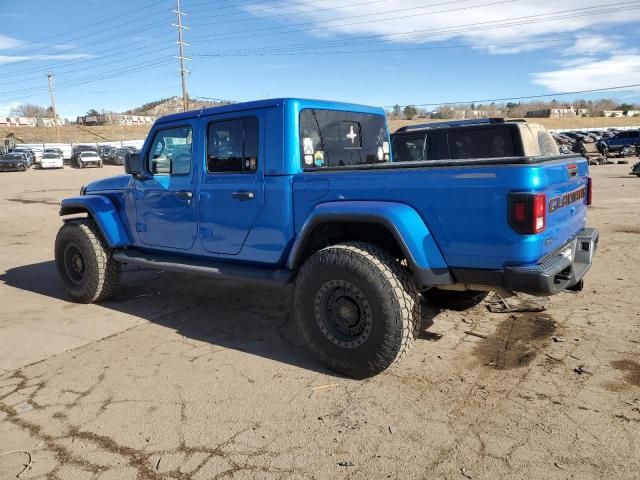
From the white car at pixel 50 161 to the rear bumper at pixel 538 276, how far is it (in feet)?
130

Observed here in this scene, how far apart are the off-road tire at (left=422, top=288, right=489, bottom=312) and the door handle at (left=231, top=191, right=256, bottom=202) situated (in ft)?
6.40

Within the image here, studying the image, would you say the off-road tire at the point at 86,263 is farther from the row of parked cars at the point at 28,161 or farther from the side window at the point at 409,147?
the row of parked cars at the point at 28,161

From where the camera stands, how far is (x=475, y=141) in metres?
7.93

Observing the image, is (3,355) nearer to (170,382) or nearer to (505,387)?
(170,382)

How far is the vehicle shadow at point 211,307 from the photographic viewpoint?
4305 millimetres

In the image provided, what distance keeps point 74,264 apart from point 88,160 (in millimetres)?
36360

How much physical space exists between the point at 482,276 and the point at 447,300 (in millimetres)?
1816

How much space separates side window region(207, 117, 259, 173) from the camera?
4133 millimetres

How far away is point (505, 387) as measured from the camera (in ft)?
11.0

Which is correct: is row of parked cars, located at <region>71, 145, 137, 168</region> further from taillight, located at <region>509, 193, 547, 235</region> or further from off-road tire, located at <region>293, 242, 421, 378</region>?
taillight, located at <region>509, 193, 547, 235</region>

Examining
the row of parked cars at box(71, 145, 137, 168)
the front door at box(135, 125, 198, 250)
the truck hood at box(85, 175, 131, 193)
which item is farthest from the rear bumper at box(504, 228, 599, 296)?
the row of parked cars at box(71, 145, 137, 168)

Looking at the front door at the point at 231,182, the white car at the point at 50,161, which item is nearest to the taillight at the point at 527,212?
the front door at the point at 231,182

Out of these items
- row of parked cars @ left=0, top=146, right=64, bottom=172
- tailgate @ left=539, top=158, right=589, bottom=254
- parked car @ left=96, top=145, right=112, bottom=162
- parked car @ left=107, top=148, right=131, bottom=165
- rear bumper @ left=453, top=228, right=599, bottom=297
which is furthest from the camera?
parked car @ left=96, top=145, right=112, bottom=162

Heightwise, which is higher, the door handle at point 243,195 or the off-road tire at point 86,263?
the door handle at point 243,195
